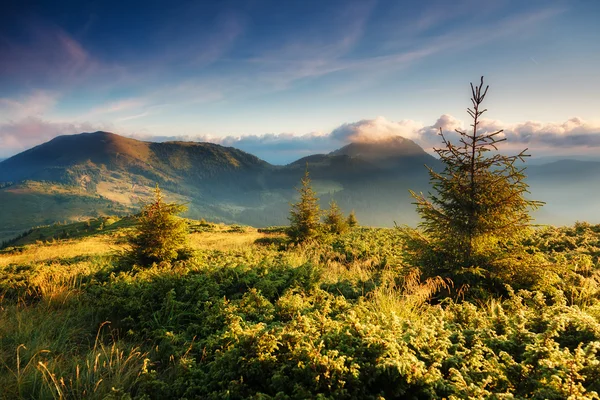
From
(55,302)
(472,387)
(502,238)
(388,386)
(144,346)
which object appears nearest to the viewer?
(472,387)

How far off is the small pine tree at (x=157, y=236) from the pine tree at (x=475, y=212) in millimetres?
8280

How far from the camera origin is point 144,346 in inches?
185

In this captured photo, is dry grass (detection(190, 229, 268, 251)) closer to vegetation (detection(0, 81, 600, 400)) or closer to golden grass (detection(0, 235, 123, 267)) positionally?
golden grass (detection(0, 235, 123, 267))

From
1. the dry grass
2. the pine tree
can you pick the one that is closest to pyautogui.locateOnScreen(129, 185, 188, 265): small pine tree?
the dry grass

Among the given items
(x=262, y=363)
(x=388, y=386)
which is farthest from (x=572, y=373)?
(x=262, y=363)

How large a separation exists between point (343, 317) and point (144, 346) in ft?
10.8

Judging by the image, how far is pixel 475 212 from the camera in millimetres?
7398

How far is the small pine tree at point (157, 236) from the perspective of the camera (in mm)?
10102

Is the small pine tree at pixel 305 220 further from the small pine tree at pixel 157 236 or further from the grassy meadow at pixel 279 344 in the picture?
the grassy meadow at pixel 279 344

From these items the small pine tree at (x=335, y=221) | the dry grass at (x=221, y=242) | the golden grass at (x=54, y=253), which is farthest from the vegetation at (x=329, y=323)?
the small pine tree at (x=335, y=221)

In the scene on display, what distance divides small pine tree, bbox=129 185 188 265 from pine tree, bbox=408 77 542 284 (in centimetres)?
828

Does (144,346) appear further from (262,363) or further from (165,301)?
(262,363)

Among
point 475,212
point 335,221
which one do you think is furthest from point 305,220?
point 475,212

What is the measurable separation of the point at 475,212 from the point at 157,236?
10.0 meters
